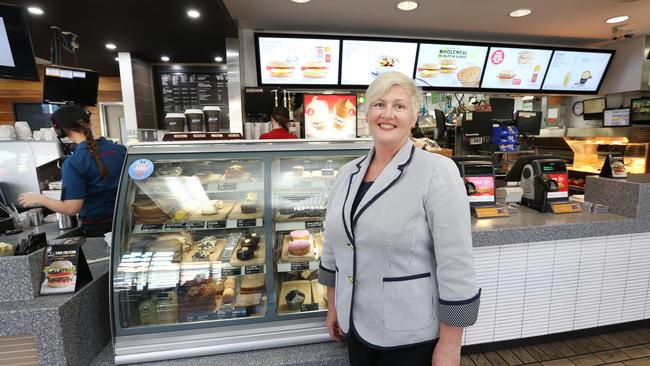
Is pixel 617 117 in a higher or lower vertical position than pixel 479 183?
higher

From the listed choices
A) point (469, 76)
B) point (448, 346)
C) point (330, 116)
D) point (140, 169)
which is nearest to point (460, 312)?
point (448, 346)

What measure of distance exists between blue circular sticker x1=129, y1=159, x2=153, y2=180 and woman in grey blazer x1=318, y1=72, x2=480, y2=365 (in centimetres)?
108

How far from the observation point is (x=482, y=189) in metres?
2.41

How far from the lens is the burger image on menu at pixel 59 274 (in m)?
1.52

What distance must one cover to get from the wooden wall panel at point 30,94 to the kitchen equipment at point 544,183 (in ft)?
26.0

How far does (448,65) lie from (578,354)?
3702 millimetres

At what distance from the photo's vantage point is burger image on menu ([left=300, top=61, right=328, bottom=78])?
4.30 m

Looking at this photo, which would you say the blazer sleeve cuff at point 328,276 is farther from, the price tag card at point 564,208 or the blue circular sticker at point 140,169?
the price tag card at point 564,208

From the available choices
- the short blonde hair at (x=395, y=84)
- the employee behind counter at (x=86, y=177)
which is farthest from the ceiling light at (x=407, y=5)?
the employee behind counter at (x=86, y=177)

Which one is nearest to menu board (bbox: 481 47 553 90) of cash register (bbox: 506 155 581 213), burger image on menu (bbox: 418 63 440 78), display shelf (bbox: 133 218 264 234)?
burger image on menu (bbox: 418 63 440 78)

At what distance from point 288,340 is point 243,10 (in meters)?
3.52

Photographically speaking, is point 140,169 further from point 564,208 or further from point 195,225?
point 564,208

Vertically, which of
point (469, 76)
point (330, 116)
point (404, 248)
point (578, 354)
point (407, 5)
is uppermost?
point (407, 5)

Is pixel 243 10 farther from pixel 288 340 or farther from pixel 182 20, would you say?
pixel 288 340
